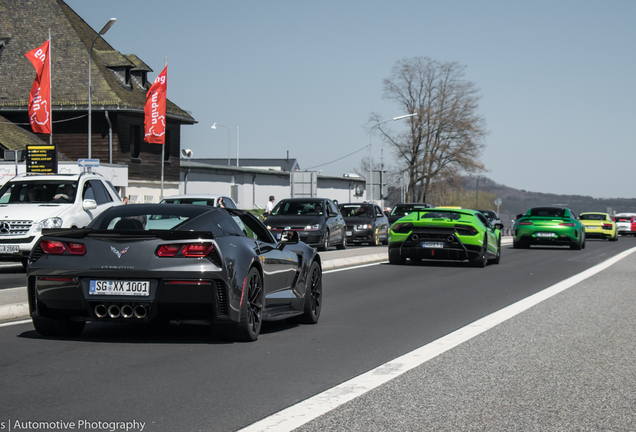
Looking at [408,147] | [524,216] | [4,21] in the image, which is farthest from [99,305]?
[408,147]

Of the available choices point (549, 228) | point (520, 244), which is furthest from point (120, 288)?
point (520, 244)

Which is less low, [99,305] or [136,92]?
[136,92]

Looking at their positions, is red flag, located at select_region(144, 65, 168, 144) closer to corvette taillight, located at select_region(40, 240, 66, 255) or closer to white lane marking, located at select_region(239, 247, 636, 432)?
white lane marking, located at select_region(239, 247, 636, 432)

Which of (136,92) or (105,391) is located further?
(136,92)

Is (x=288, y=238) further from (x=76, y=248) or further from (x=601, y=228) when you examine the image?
(x=601, y=228)

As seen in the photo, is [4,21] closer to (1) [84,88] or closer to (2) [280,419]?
(1) [84,88]

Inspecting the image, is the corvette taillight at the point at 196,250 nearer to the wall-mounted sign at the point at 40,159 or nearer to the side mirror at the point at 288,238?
the side mirror at the point at 288,238

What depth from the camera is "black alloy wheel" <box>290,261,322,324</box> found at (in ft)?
30.3

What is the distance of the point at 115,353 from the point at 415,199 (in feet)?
230

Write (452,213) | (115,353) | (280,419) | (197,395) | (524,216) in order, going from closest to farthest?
(280,419) < (197,395) < (115,353) < (452,213) < (524,216)

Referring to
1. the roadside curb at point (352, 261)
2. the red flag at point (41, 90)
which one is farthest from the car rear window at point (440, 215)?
the red flag at point (41, 90)

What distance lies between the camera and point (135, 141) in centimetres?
4822

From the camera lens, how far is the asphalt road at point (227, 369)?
195 inches

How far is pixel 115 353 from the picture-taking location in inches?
279
